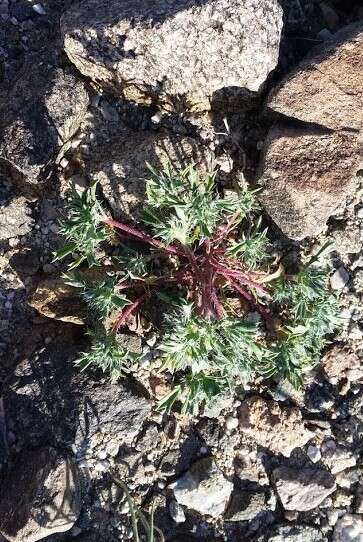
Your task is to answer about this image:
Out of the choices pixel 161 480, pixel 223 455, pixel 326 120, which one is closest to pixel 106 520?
pixel 161 480

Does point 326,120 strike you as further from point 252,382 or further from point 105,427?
point 105,427

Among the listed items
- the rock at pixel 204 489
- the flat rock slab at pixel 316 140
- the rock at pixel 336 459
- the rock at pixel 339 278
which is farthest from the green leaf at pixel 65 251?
the rock at pixel 336 459

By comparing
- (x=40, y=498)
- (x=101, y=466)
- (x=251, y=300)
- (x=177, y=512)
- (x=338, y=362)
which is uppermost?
(x=251, y=300)

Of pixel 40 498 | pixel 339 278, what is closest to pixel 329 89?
pixel 339 278

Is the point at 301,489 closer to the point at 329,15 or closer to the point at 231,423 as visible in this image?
the point at 231,423

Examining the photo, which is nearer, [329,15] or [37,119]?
[37,119]

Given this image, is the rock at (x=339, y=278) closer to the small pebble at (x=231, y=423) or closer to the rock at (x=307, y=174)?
the rock at (x=307, y=174)

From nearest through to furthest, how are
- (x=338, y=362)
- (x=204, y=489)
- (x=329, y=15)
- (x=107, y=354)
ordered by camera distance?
(x=107, y=354) → (x=204, y=489) → (x=338, y=362) → (x=329, y=15)
